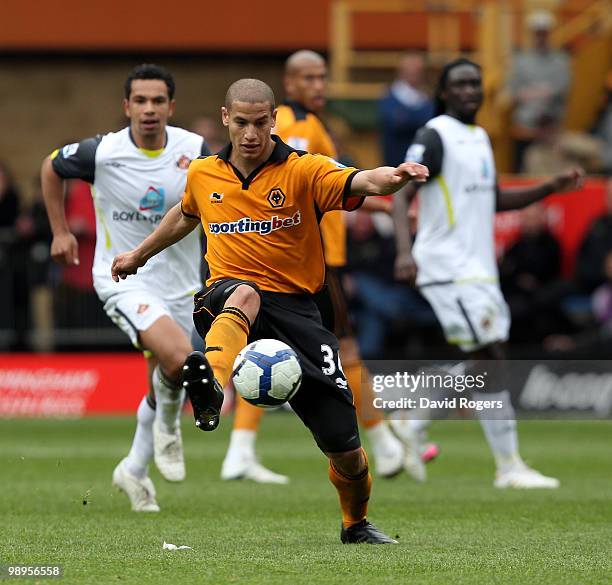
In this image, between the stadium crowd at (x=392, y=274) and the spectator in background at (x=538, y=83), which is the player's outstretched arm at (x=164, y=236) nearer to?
the stadium crowd at (x=392, y=274)

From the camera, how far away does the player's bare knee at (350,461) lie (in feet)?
24.9

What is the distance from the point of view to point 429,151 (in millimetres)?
11086

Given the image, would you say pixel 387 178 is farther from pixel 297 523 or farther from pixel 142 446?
pixel 142 446

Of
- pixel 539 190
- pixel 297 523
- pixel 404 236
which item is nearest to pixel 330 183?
pixel 297 523

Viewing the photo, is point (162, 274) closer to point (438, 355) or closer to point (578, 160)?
point (438, 355)

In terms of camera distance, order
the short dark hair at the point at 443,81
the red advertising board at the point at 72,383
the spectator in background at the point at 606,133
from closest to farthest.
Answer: the short dark hair at the point at 443,81 < the red advertising board at the point at 72,383 < the spectator in background at the point at 606,133

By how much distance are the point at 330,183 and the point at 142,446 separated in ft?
9.41

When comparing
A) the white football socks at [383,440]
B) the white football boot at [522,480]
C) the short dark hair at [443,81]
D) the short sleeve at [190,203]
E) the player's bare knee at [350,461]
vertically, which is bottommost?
the white football boot at [522,480]

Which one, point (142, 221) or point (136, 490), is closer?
point (136, 490)

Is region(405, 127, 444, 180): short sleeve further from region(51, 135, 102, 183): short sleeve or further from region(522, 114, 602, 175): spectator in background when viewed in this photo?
region(522, 114, 602, 175): spectator in background

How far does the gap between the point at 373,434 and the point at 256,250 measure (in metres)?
4.12

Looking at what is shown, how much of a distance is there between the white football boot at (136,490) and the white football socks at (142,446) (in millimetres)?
35

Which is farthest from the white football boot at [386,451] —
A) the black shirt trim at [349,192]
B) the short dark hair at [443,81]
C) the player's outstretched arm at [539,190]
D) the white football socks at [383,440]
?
the black shirt trim at [349,192]

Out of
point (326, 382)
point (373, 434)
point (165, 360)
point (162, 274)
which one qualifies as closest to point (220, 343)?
point (326, 382)
